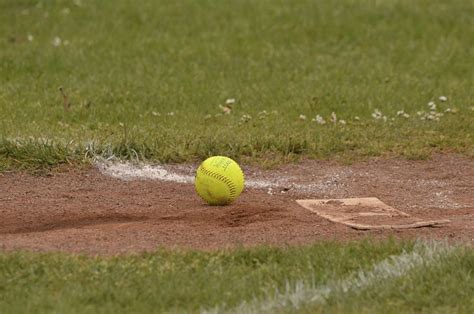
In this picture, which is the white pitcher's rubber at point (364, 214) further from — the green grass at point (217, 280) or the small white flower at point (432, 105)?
the small white flower at point (432, 105)

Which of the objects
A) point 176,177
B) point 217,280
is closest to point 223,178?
point 176,177

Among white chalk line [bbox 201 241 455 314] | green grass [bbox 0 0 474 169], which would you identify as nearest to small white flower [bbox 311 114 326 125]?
green grass [bbox 0 0 474 169]

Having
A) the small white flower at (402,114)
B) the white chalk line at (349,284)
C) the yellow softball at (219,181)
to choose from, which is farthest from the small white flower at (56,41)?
the white chalk line at (349,284)

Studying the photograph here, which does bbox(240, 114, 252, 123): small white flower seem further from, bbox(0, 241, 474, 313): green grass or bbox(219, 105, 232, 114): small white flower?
bbox(0, 241, 474, 313): green grass

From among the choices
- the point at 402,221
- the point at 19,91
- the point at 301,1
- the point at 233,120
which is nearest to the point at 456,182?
the point at 402,221

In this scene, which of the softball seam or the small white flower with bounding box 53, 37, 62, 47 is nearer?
the softball seam

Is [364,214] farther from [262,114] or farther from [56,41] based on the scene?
[56,41]

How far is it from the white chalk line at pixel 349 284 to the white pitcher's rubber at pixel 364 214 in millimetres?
670

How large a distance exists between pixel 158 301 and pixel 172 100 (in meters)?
6.33

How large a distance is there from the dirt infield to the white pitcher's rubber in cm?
9

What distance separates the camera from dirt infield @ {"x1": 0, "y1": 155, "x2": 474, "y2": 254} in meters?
7.02

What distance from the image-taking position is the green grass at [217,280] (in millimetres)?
5781

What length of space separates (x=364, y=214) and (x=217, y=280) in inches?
76.6

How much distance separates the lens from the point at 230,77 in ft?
43.0
